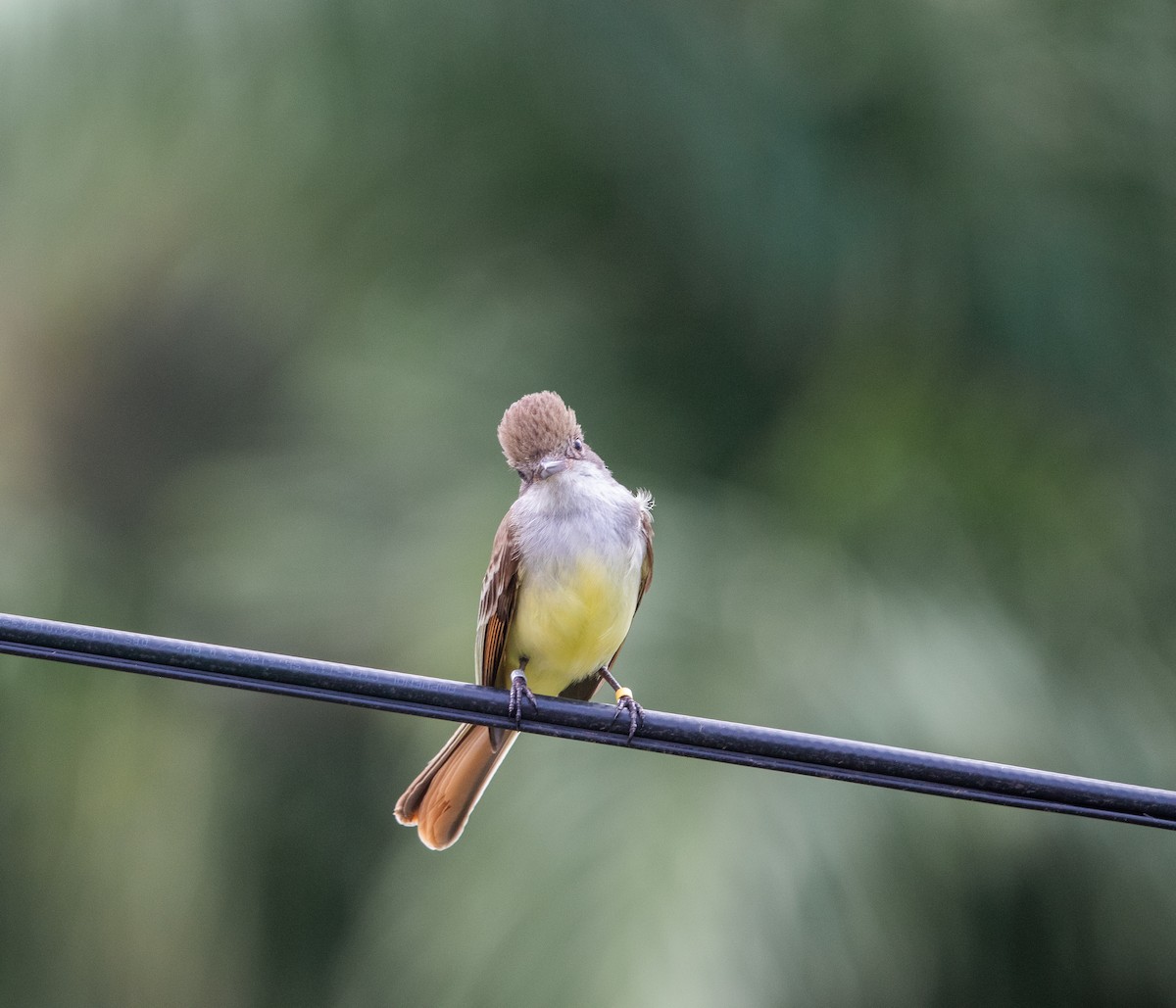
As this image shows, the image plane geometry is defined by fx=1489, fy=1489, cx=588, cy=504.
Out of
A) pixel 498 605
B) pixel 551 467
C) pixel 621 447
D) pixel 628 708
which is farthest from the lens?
pixel 621 447

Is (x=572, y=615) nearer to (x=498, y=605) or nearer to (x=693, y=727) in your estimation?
(x=498, y=605)

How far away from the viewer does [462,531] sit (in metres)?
8.19

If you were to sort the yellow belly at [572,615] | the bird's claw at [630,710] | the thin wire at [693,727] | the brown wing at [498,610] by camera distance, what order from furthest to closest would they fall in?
the brown wing at [498,610], the yellow belly at [572,615], the bird's claw at [630,710], the thin wire at [693,727]

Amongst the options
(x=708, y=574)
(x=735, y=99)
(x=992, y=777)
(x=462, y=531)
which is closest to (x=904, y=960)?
(x=708, y=574)

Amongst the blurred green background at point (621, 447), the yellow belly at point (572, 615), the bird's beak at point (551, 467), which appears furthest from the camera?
the blurred green background at point (621, 447)

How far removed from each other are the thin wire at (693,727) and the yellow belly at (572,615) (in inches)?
59.9

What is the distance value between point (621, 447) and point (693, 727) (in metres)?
5.65

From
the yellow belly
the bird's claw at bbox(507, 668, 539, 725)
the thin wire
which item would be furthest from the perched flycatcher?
the thin wire

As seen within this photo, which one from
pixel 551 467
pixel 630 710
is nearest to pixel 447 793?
pixel 630 710

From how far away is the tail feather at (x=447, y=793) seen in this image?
5116 millimetres

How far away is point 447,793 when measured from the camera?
512cm

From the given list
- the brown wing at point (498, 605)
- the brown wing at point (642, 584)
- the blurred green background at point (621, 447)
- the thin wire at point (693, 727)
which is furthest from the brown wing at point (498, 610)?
the blurred green background at point (621, 447)

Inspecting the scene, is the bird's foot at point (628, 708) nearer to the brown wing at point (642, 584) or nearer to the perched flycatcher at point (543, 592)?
the perched flycatcher at point (543, 592)

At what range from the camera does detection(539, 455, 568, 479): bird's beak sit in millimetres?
5352
